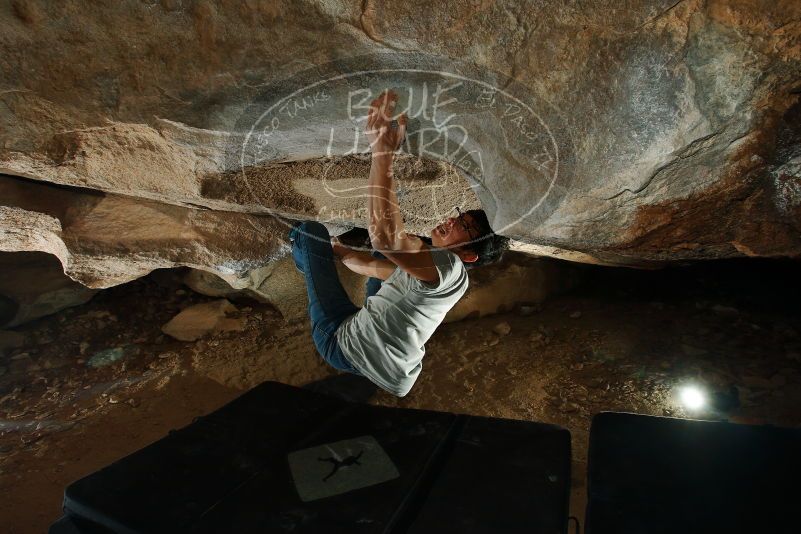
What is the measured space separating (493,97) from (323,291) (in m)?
1.11

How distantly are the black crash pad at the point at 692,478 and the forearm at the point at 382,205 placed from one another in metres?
0.85

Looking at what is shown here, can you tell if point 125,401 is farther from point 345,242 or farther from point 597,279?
point 597,279

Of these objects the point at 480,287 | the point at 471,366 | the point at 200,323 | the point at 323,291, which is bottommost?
the point at 471,366

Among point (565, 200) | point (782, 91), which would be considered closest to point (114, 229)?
point (565, 200)

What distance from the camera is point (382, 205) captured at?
1.53 meters

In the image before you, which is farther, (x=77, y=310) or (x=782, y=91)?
(x=77, y=310)

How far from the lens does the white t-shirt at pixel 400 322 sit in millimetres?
1698

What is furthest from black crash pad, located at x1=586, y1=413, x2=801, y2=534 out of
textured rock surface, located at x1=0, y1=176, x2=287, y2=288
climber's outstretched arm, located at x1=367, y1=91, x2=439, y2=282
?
textured rock surface, located at x1=0, y1=176, x2=287, y2=288

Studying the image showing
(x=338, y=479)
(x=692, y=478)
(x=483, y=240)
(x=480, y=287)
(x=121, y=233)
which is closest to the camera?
(x=692, y=478)

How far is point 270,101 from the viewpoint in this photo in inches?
60.4

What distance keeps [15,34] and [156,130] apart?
1.50 feet

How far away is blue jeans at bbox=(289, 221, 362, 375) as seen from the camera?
2057mm

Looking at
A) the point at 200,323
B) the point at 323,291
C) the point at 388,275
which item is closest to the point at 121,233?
the point at 323,291

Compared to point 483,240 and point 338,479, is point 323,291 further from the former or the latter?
point 338,479
